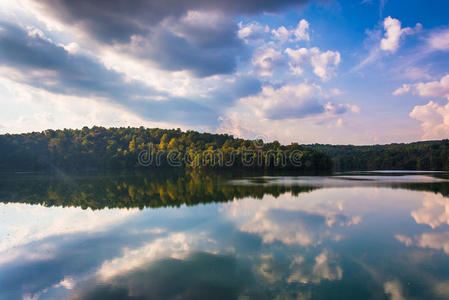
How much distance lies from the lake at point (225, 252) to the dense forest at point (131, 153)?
69265 millimetres

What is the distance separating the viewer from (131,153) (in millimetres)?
105312

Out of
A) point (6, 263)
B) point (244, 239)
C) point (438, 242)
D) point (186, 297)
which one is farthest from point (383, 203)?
point (6, 263)

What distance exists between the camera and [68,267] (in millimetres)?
9656

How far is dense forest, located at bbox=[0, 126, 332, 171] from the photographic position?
295 feet

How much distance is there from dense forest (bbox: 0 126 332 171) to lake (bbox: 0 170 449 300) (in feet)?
227

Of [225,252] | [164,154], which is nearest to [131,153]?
[164,154]

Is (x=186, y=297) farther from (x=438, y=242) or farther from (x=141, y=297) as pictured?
(x=438, y=242)

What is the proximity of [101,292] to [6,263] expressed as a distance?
541 centimetres
